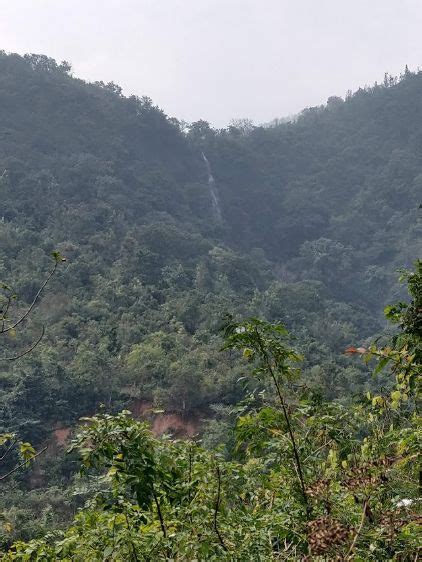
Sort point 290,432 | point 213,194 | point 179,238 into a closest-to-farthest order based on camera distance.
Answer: point 290,432, point 179,238, point 213,194

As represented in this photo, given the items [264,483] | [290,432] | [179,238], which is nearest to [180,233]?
[179,238]

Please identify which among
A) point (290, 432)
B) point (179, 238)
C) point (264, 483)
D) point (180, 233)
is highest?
point (180, 233)

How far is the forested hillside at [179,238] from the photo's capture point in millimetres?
19391

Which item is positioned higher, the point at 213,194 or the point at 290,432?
the point at 213,194

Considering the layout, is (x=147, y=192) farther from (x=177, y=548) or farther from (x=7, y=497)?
(x=177, y=548)

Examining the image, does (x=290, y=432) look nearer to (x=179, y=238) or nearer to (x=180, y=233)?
(x=179, y=238)

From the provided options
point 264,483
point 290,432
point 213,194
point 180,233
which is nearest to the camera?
point 290,432

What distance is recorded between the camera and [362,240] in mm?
51000

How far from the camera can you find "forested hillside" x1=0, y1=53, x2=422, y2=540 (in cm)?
1939

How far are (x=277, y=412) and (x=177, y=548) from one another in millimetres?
679

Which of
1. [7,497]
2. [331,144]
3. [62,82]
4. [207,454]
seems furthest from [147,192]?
[207,454]

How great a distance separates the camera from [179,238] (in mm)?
36219

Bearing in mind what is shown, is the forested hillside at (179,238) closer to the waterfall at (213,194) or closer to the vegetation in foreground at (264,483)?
the waterfall at (213,194)

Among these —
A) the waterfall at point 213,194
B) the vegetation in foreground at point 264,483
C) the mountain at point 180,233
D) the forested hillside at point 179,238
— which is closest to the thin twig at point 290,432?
the vegetation in foreground at point 264,483
